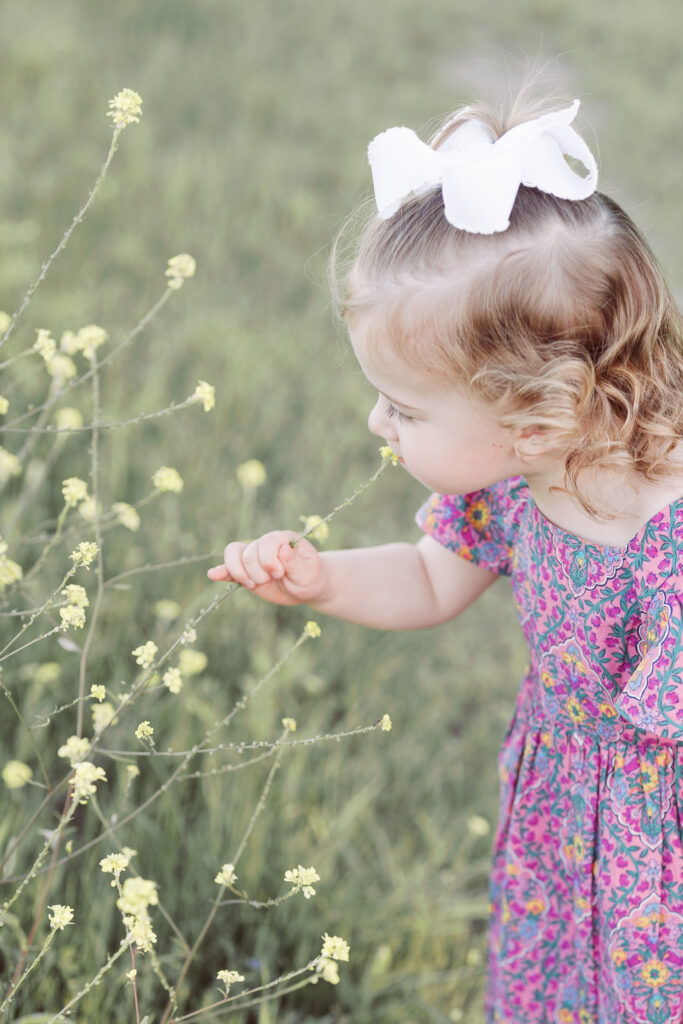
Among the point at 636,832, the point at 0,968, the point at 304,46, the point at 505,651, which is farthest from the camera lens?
the point at 304,46

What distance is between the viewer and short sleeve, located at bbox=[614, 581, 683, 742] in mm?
1299

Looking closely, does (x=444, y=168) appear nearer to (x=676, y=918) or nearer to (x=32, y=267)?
(x=676, y=918)

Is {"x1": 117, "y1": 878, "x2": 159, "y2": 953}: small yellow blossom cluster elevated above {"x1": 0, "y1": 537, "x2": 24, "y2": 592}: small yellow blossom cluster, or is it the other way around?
{"x1": 0, "y1": 537, "x2": 24, "y2": 592}: small yellow blossom cluster

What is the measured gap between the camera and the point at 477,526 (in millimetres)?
1653

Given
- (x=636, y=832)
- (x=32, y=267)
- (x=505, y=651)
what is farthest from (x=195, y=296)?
(x=636, y=832)

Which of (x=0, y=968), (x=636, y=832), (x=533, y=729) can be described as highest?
(x=533, y=729)

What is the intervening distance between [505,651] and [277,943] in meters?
1.21

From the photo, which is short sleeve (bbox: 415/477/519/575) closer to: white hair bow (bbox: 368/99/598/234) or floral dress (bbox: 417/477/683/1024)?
floral dress (bbox: 417/477/683/1024)

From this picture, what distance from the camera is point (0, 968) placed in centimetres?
164

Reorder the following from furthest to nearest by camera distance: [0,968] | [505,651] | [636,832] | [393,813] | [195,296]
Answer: [195,296] → [505,651] → [393,813] → [0,968] → [636,832]

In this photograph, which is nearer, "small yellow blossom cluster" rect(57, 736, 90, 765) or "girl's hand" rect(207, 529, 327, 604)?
"small yellow blossom cluster" rect(57, 736, 90, 765)

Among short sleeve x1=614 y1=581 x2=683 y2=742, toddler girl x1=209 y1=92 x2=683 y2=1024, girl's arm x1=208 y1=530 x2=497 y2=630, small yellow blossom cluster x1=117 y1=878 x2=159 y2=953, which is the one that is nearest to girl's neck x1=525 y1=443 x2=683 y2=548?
toddler girl x1=209 y1=92 x2=683 y2=1024

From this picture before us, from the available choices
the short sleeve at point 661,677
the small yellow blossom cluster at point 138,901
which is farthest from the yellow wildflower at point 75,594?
the short sleeve at point 661,677

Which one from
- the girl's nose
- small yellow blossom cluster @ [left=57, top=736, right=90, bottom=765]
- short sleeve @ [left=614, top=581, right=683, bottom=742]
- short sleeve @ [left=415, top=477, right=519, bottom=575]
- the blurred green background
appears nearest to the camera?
small yellow blossom cluster @ [left=57, top=736, right=90, bottom=765]
